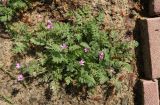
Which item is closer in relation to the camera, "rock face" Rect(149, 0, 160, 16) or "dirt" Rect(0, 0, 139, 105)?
"dirt" Rect(0, 0, 139, 105)

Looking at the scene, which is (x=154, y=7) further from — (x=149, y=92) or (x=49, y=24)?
(x=49, y=24)

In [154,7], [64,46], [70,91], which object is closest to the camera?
[64,46]

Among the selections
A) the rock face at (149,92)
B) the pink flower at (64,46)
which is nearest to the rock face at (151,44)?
the rock face at (149,92)

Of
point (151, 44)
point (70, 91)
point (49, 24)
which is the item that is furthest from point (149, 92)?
point (49, 24)

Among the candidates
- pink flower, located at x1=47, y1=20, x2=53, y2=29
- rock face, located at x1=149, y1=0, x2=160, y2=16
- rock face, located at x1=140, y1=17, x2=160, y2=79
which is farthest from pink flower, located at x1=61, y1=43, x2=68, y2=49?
rock face, located at x1=149, y1=0, x2=160, y2=16

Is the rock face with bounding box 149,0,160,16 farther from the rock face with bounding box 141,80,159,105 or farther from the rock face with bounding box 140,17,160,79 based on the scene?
the rock face with bounding box 141,80,159,105
